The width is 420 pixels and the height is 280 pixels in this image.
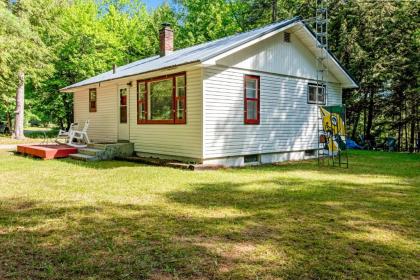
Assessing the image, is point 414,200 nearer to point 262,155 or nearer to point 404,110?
point 262,155

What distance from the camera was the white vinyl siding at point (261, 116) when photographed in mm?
10047

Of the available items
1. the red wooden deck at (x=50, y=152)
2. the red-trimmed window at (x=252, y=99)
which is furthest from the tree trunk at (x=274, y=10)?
the red wooden deck at (x=50, y=152)

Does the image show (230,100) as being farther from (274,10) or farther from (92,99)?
(274,10)

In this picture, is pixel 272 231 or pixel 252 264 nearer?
pixel 252 264

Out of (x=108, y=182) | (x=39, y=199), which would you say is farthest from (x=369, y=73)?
(x=39, y=199)

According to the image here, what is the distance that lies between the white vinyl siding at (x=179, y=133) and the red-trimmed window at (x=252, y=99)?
173 cm

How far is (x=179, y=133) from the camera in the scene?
10695 mm

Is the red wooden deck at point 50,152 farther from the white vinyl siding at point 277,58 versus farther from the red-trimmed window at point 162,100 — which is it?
the white vinyl siding at point 277,58

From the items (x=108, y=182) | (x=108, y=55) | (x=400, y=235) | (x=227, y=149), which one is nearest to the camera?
(x=400, y=235)

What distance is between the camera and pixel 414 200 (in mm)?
6199

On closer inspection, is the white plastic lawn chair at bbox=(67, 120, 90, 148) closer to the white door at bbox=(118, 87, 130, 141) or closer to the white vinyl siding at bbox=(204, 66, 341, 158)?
the white door at bbox=(118, 87, 130, 141)

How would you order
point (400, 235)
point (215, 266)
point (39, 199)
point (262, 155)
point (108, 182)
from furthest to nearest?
point (262, 155) < point (108, 182) < point (39, 199) < point (400, 235) < point (215, 266)

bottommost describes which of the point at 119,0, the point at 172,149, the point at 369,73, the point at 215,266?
the point at 215,266

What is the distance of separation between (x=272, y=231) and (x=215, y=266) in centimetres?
131
